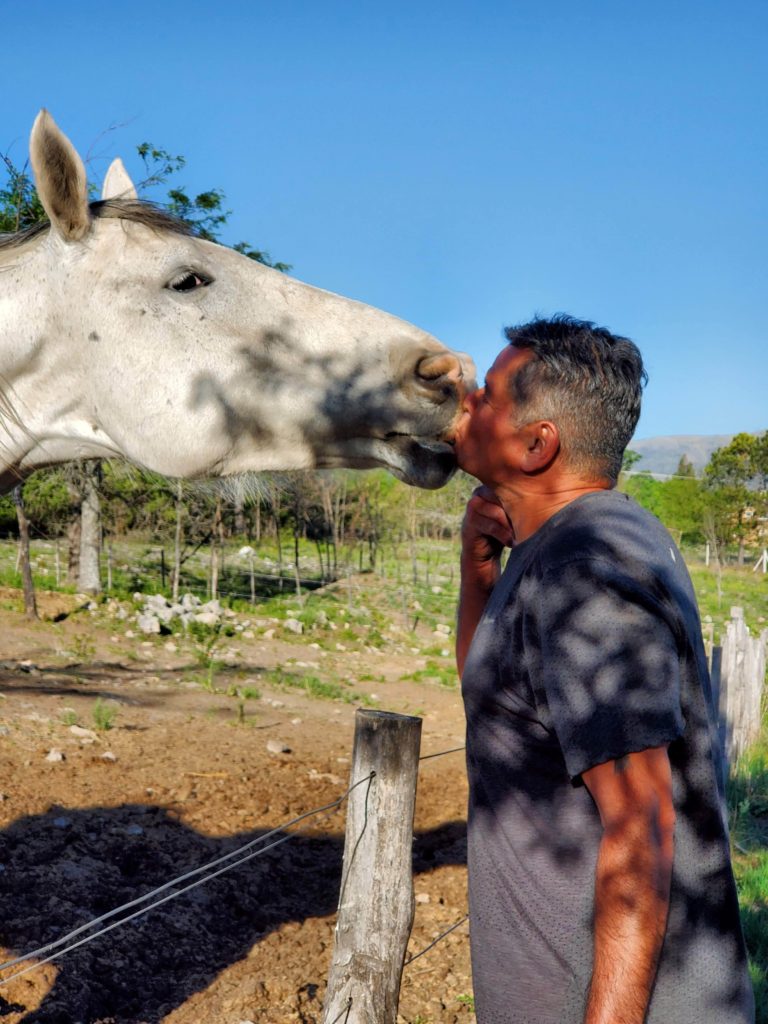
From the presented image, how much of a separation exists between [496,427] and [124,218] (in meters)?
1.67

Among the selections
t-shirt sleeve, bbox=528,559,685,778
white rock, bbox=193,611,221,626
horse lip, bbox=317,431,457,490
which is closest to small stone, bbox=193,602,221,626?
white rock, bbox=193,611,221,626

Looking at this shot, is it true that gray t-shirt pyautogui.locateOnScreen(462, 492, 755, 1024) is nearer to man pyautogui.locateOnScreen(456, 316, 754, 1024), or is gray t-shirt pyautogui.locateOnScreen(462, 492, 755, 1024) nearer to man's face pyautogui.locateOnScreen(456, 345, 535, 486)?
man pyautogui.locateOnScreen(456, 316, 754, 1024)

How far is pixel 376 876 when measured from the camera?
8.79 feet

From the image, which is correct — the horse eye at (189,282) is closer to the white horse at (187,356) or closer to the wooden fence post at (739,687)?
the white horse at (187,356)

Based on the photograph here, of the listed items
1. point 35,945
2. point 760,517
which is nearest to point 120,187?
point 35,945

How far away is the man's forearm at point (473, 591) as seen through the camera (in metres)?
2.15

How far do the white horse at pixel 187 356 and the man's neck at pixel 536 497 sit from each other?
Answer: 0.82 metres

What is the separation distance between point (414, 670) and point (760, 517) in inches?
1158

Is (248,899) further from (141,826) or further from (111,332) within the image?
(111,332)

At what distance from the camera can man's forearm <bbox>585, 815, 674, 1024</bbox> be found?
1.24 m

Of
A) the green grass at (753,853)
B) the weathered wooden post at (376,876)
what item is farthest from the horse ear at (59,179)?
the green grass at (753,853)

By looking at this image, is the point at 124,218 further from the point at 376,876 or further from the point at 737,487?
the point at 737,487

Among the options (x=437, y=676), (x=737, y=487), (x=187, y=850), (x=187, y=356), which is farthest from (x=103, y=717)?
(x=737, y=487)

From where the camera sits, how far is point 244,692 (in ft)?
32.6
